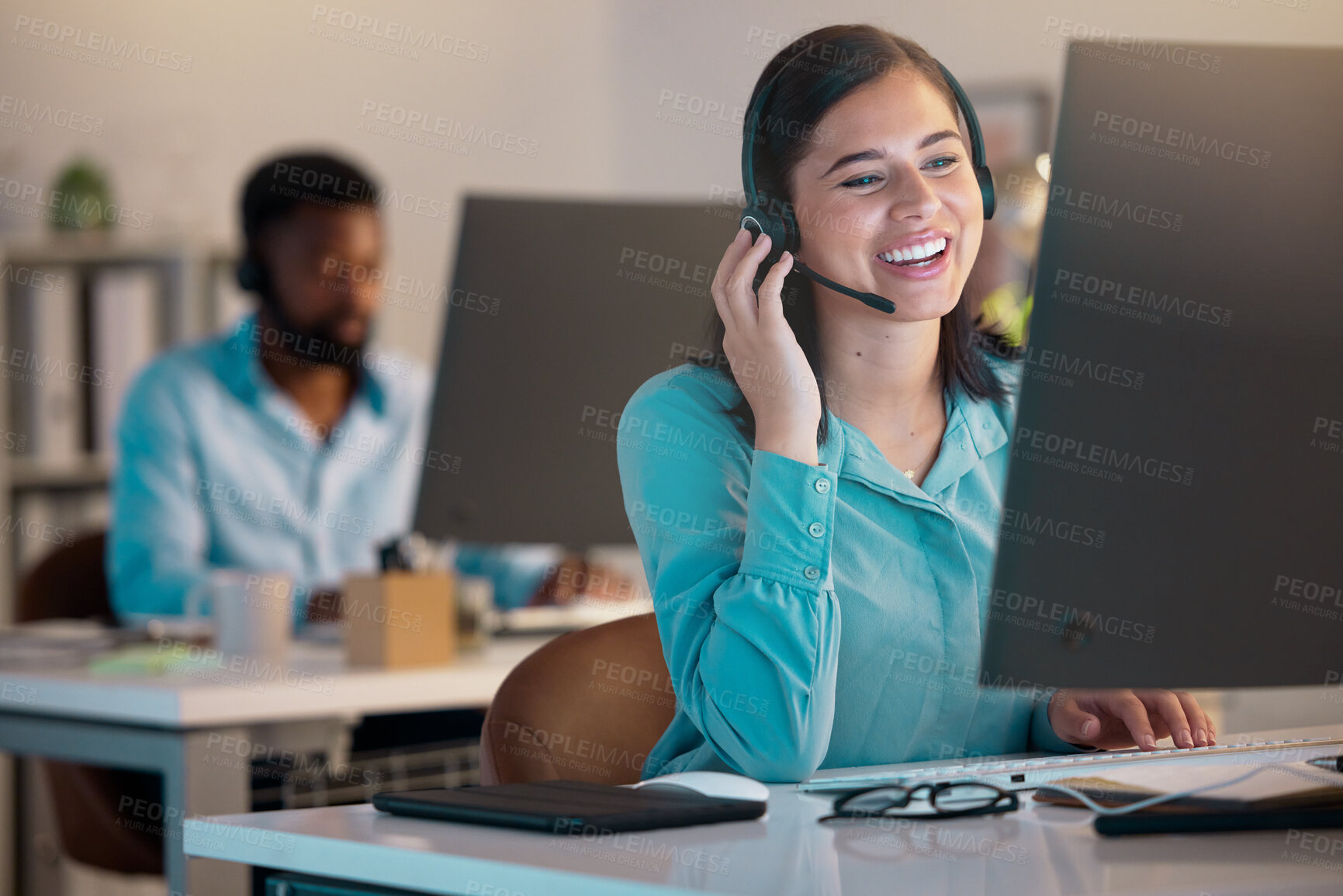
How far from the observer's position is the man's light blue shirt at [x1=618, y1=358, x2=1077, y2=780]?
3.26 ft

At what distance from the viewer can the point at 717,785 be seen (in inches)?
36.5

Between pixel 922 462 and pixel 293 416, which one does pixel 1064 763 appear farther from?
pixel 293 416

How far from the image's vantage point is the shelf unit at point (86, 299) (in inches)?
142

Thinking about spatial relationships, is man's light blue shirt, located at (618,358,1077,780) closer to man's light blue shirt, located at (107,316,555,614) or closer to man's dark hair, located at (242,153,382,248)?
man's light blue shirt, located at (107,316,555,614)

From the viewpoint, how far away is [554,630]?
221 cm

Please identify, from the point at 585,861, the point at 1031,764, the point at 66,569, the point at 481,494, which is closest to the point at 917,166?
the point at 1031,764

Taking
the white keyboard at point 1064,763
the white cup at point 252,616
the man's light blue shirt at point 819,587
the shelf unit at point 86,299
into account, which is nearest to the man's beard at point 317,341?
the white cup at point 252,616

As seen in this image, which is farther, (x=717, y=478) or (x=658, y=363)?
(x=658, y=363)

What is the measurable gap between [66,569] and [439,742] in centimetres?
87

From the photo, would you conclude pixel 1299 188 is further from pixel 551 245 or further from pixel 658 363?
pixel 551 245

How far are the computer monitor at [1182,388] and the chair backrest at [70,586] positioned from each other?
2.03 m

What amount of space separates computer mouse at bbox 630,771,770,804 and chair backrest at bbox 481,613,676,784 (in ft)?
0.72

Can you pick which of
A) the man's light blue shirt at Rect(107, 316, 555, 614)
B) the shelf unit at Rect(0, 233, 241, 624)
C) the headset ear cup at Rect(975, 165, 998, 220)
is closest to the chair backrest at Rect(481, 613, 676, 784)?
the headset ear cup at Rect(975, 165, 998, 220)

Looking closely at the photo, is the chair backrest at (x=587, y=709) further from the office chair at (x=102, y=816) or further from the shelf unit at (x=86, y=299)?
the shelf unit at (x=86, y=299)
